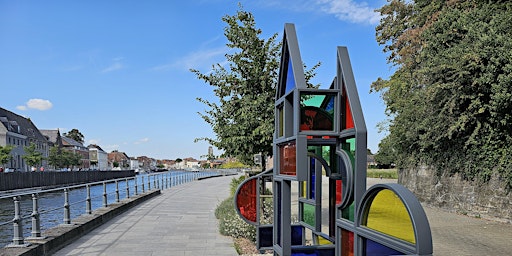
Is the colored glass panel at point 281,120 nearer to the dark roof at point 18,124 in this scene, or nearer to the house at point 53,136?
the dark roof at point 18,124

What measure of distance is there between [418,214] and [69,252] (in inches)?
256

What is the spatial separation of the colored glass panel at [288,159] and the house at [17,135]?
65.3 m

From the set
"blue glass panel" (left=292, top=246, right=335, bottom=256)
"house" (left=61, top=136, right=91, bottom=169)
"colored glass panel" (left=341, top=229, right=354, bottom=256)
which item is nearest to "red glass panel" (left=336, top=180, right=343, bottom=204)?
"colored glass panel" (left=341, top=229, right=354, bottom=256)

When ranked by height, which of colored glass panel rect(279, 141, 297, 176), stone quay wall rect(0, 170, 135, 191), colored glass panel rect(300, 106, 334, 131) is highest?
colored glass panel rect(300, 106, 334, 131)

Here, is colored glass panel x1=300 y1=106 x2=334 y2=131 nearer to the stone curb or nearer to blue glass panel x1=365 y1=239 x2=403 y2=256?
blue glass panel x1=365 y1=239 x2=403 y2=256

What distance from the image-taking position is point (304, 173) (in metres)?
3.75

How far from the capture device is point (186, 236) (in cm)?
901

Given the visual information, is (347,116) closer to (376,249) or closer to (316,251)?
(376,249)

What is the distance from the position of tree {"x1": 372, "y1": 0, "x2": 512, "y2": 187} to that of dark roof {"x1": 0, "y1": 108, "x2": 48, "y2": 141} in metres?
66.9

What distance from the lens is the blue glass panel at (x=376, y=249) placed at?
9.24ft

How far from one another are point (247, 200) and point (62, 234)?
376 centimetres

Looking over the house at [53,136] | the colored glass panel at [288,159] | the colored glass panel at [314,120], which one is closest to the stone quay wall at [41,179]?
the colored glass panel at [288,159]

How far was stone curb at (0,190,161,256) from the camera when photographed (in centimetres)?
622

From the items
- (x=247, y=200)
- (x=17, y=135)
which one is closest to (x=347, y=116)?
(x=247, y=200)
